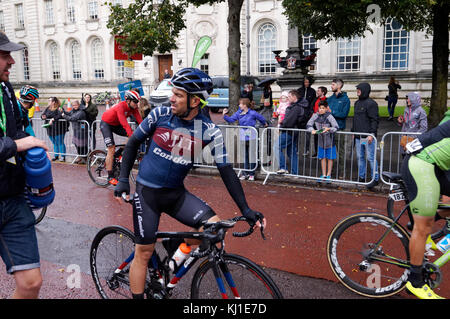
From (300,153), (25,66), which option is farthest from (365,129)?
(25,66)

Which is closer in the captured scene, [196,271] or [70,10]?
[196,271]

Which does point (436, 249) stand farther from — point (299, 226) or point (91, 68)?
point (91, 68)

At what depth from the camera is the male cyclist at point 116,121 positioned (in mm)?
8076

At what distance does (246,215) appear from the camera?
116 inches

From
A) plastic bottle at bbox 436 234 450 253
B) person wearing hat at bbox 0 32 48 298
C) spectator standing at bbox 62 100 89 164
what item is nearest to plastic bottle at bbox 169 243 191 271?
person wearing hat at bbox 0 32 48 298

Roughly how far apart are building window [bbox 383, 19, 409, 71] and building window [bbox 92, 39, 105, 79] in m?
24.2

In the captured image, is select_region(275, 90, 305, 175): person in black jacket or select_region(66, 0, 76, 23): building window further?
select_region(66, 0, 76, 23): building window

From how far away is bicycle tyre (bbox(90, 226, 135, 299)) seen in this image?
11.7ft

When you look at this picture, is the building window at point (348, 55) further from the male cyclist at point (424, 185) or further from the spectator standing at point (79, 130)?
the male cyclist at point (424, 185)

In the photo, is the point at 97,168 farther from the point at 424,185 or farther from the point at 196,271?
the point at 424,185

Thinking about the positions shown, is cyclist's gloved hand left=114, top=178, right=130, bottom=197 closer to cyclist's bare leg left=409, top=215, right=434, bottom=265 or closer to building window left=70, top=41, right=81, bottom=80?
cyclist's bare leg left=409, top=215, right=434, bottom=265

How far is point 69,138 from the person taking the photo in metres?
11.8

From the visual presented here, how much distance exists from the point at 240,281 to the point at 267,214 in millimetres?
3960

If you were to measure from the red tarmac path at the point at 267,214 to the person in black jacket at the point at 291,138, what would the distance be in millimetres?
581
